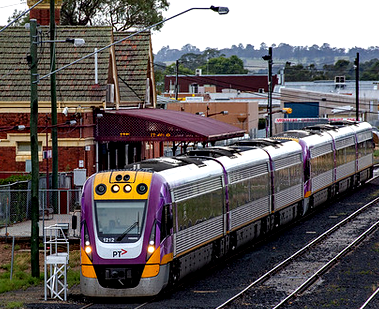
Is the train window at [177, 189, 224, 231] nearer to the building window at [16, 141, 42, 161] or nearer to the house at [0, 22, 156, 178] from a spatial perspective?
the house at [0, 22, 156, 178]

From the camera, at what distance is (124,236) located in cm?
1739

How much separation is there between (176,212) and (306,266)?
500 centimetres

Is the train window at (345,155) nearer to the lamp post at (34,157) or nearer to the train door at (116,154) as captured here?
the train door at (116,154)

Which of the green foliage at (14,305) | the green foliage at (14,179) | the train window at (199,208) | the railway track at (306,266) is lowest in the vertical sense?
the railway track at (306,266)

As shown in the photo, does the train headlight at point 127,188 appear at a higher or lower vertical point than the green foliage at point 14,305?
higher

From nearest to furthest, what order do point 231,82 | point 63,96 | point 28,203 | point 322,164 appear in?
1. point 28,203
2. point 322,164
3. point 63,96
4. point 231,82

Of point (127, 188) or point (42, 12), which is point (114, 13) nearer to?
point (42, 12)

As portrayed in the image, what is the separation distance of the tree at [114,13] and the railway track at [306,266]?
114 feet

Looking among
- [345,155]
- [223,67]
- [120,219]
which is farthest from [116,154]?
[223,67]

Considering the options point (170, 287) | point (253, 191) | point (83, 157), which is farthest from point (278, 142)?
point (170, 287)

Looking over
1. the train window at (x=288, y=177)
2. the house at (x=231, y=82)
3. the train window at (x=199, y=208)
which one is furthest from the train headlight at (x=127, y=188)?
the house at (x=231, y=82)

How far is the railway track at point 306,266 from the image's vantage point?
17906 millimetres

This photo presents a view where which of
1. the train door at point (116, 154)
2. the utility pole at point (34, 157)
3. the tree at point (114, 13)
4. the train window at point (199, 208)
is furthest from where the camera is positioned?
the tree at point (114, 13)

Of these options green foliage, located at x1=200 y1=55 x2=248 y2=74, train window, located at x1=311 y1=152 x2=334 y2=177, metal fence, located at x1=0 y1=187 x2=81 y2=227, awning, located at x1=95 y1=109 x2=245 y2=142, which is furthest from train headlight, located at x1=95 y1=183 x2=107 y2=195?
green foliage, located at x1=200 y1=55 x2=248 y2=74
